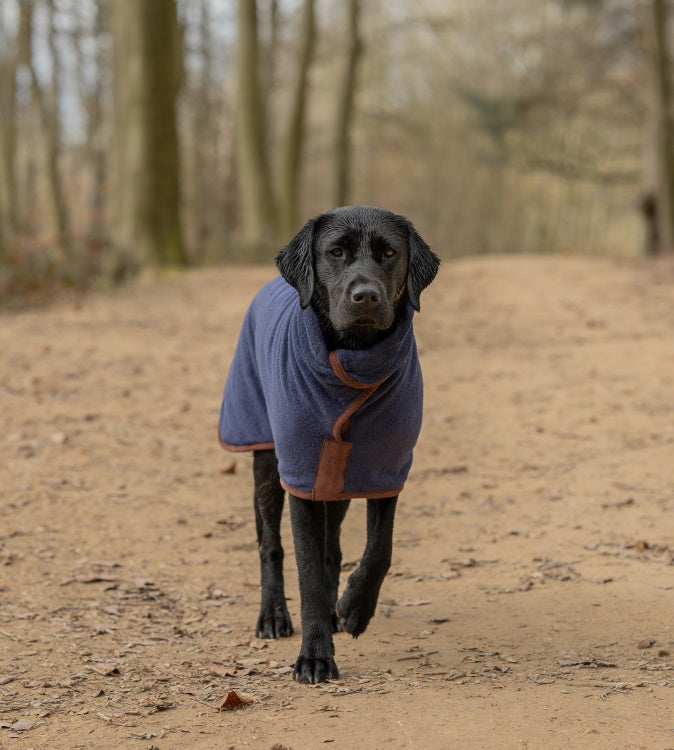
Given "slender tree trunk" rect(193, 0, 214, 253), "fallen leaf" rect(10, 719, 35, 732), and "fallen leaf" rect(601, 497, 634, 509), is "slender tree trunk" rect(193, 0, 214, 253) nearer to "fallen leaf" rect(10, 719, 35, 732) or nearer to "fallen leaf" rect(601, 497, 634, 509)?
"fallen leaf" rect(601, 497, 634, 509)

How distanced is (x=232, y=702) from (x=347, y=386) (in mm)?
1298

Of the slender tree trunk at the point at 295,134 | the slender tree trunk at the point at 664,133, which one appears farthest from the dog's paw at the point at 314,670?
the slender tree trunk at the point at 295,134

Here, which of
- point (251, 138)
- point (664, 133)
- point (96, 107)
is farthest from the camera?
point (96, 107)

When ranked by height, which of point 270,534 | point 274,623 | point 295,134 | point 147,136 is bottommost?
point 274,623

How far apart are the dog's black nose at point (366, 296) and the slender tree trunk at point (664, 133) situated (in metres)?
19.5

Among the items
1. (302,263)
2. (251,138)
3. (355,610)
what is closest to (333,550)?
(355,610)

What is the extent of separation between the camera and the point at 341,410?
3971mm

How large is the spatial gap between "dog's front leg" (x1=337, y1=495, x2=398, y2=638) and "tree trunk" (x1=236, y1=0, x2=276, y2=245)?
56.5 ft

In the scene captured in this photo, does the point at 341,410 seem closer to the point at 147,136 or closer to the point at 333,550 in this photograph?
the point at 333,550

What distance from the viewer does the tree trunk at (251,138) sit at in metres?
21.1

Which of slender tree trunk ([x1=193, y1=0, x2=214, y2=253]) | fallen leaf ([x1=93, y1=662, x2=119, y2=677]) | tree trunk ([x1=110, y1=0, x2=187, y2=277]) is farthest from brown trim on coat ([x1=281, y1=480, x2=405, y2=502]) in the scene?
slender tree trunk ([x1=193, y1=0, x2=214, y2=253])

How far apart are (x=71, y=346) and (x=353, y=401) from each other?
26.4ft

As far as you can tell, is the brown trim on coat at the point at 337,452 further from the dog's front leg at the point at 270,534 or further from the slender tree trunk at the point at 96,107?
the slender tree trunk at the point at 96,107

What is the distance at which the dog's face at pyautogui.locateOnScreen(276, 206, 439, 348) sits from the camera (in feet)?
12.7
